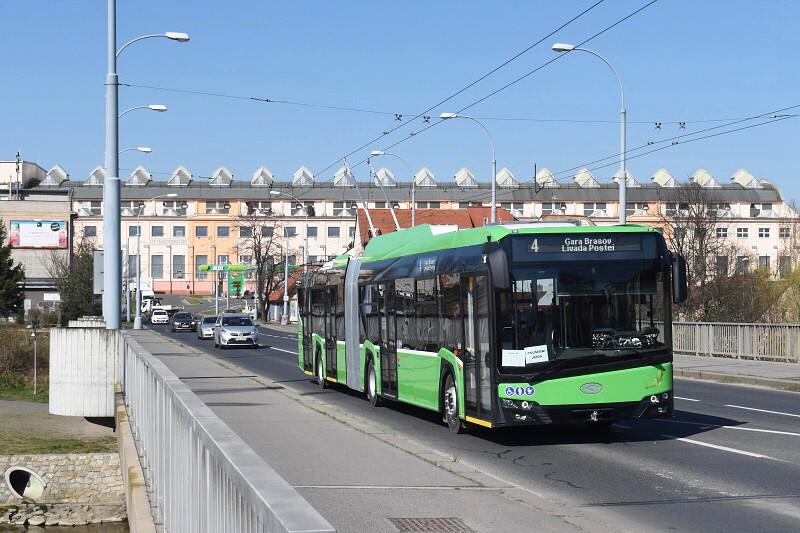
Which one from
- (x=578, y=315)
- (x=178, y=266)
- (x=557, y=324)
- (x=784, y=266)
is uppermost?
(x=178, y=266)

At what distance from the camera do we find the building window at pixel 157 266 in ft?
437

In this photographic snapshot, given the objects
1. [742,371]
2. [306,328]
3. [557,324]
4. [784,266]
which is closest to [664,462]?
[557,324]

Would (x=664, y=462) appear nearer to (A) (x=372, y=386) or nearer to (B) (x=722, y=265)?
(A) (x=372, y=386)

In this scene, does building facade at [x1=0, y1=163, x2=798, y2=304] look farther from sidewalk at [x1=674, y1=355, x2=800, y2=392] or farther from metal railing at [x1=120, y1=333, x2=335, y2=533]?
metal railing at [x1=120, y1=333, x2=335, y2=533]

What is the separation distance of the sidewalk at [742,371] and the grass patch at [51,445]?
1586 centimetres

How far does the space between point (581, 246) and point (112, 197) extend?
35.8 ft

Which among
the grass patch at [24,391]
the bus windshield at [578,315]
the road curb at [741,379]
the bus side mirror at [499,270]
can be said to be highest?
the bus side mirror at [499,270]

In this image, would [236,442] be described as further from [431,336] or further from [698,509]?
[431,336]

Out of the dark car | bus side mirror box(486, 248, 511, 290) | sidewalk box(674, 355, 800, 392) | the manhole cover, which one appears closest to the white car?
the dark car

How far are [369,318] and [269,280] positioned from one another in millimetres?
84206

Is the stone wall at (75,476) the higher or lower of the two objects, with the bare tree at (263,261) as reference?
lower

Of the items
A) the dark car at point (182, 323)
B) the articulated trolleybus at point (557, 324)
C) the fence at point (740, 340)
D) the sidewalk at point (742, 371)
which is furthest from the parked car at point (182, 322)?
the articulated trolleybus at point (557, 324)

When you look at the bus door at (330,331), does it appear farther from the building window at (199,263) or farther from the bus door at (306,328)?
the building window at (199,263)

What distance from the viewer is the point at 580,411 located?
1530 cm
